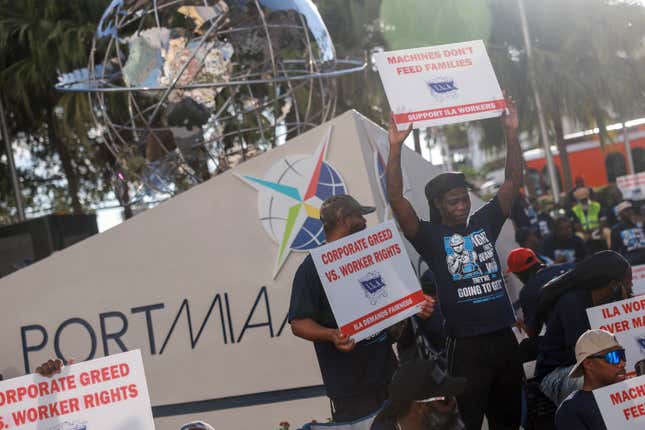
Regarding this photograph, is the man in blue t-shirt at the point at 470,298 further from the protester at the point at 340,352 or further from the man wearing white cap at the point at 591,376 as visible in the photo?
the man wearing white cap at the point at 591,376

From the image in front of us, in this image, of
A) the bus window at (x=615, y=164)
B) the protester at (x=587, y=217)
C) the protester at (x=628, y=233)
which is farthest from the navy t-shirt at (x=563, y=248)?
the bus window at (x=615, y=164)

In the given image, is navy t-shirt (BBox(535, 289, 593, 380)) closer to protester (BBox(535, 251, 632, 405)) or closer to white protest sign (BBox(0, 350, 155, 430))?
protester (BBox(535, 251, 632, 405))

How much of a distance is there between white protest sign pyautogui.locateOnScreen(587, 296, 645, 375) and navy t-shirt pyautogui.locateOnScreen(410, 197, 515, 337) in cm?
46

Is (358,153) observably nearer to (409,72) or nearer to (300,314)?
(409,72)

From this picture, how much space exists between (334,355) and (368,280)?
40 centimetres

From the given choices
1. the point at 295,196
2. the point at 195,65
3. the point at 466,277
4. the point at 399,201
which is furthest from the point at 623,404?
the point at 195,65

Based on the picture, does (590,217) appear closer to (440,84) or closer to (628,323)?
(440,84)

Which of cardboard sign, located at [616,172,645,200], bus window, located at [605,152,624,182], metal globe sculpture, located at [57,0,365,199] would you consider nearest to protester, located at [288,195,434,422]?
metal globe sculpture, located at [57,0,365,199]

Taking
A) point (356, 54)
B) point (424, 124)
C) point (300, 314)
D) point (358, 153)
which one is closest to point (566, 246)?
point (358, 153)

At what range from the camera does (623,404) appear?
4711mm

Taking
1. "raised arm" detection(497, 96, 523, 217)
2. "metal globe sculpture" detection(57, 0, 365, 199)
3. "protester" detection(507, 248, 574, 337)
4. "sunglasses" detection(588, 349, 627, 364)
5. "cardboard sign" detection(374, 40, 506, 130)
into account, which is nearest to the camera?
"sunglasses" detection(588, 349, 627, 364)

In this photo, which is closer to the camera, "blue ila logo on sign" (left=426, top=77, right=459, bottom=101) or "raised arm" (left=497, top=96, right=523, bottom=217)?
"raised arm" (left=497, top=96, right=523, bottom=217)

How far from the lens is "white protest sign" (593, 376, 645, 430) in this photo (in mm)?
4680

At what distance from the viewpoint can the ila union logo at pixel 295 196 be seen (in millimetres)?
7910
